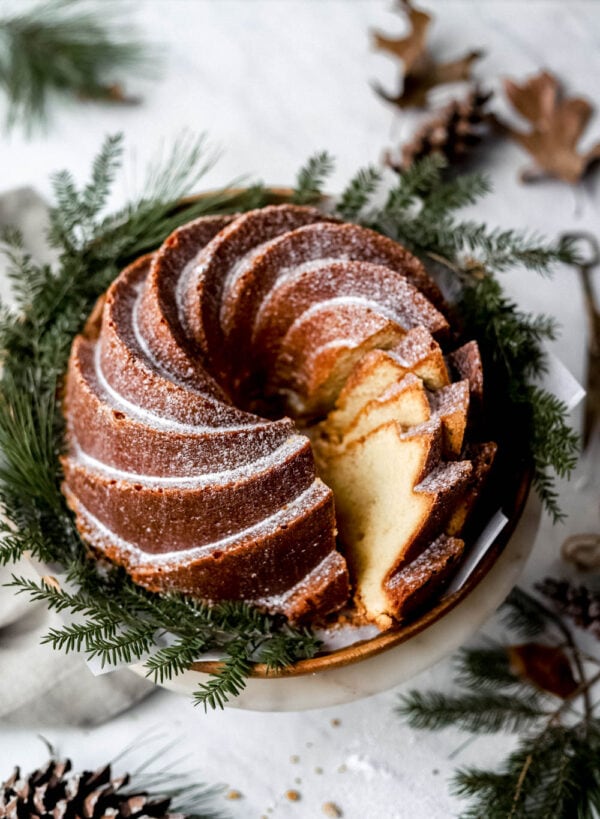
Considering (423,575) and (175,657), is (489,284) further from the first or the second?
(175,657)

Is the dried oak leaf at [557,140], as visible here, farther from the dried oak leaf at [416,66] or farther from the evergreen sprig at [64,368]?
the evergreen sprig at [64,368]

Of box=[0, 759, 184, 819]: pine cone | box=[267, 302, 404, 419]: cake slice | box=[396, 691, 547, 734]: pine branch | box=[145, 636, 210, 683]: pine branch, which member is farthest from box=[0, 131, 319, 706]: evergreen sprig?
box=[396, 691, 547, 734]: pine branch

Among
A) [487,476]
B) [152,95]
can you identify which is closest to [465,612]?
[487,476]

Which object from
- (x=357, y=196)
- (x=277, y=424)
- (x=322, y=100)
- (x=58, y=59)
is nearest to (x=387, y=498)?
(x=277, y=424)

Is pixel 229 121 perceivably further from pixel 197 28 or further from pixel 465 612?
pixel 465 612

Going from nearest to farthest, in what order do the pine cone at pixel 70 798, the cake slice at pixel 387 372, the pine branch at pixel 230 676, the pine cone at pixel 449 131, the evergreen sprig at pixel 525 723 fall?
the pine branch at pixel 230 676, the cake slice at pixel 387 372, the pine cone at pixel 70 798, the evergreen sprig at pixel 525 723, the pine cone at pixel 449 131

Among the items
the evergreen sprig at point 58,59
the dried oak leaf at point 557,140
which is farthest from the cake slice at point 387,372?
the evergreen sprig at point 58,59
